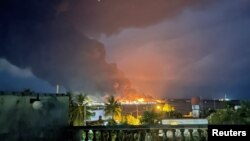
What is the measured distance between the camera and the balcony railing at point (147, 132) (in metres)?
8.33

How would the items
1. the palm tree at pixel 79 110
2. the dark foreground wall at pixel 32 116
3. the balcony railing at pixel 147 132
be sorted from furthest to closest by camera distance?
the palm tree at pixel 79 110 → the balcony railing at pixel 147 132 → the dark foreground wall at pixel 32 116

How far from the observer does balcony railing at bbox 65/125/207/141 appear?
8.33 m

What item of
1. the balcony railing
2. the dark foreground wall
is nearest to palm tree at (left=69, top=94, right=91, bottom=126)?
the balcony railing

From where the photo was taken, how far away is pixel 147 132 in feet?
28.1

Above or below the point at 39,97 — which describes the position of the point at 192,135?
below

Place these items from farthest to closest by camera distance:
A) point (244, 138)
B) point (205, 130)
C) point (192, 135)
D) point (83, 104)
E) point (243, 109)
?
point (83, 104) → point (243, 109) → point (192, 135) → point (205, 130) → point (244, 138)

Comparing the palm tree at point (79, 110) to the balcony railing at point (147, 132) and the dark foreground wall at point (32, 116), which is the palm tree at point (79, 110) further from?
the dark foreground wall at point (32, 116)

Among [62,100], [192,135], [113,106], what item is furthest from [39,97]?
[113,106]

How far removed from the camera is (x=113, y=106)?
265ft

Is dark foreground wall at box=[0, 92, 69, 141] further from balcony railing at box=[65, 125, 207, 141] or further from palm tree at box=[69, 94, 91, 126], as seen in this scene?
palm tree at box=[69, 94, 91, 126]

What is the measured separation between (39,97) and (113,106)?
240ft

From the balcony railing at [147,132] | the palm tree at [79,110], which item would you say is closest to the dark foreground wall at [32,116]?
the balcony railing at [147,132]

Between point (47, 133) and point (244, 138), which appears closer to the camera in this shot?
point (244, 138)

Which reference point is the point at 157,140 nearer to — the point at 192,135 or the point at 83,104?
the point at 192,135
